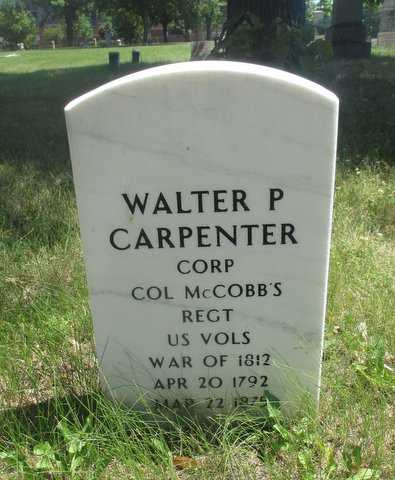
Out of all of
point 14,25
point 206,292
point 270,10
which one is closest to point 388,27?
point 270,10

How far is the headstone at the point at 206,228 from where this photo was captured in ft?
5.77

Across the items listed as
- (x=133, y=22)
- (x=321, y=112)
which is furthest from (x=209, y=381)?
(x=133, y=22)

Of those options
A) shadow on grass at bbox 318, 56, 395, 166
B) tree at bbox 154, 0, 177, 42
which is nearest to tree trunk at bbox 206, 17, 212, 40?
tree at bbox 154, 0, 177, 42

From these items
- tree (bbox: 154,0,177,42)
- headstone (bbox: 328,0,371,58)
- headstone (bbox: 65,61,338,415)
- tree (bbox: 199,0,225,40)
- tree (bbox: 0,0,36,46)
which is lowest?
headstone (bbox: 65,61,338,415)

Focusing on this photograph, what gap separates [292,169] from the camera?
185cm

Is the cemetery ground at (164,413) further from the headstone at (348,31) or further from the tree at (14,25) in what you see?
the tree at (14,25)

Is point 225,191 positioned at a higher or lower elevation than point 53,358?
higher

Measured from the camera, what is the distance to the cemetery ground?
190 cm

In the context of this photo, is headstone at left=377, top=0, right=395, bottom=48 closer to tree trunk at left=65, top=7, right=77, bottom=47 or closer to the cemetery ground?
the cemetery ground

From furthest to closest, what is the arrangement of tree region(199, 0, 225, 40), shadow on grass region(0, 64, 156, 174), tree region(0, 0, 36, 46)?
tree region(199, 0, 225, 40) < tree region(0, 0, 36, 46) < shadow on grass region(0, 64, 156, 174)

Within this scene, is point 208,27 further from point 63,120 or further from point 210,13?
point 63,120

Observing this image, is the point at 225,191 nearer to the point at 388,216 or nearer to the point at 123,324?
the point at 123,324

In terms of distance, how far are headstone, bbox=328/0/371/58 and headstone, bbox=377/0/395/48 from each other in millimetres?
12255

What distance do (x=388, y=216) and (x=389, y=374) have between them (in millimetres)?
1994
